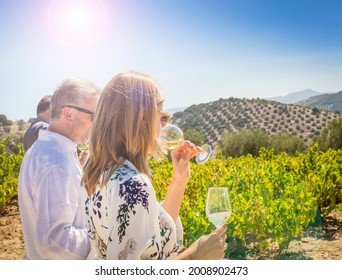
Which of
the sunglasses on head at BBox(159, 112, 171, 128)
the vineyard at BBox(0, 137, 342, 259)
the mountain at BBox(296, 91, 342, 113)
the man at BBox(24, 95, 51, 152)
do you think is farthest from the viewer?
the mountain at BBox(296, 91, 342, 113)

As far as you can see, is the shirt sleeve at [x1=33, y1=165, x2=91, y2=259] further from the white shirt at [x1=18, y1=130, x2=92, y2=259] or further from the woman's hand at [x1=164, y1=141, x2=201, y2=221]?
the woman's hand at [x1=164, y1=141, x2=201, y2=221]

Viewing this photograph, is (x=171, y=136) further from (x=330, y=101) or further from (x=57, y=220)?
(x=330, y=101)

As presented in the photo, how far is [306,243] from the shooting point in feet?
13.4

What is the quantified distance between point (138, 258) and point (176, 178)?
53cm

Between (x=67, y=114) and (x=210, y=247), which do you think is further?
(x=67, y=114)

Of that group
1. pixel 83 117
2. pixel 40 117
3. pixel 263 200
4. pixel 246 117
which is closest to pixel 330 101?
pixel 263 200

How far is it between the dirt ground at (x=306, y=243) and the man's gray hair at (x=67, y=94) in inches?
97.6

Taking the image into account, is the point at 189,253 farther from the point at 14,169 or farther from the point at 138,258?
the point at 14,169

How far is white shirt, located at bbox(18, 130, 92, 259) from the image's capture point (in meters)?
1.62

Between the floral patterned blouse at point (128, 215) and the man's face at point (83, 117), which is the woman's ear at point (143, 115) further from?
the man's face at point (83, 117)

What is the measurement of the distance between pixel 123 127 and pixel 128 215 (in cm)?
27

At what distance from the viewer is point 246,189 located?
12.7ft

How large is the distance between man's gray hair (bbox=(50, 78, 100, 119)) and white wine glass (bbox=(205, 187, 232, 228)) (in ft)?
2.26

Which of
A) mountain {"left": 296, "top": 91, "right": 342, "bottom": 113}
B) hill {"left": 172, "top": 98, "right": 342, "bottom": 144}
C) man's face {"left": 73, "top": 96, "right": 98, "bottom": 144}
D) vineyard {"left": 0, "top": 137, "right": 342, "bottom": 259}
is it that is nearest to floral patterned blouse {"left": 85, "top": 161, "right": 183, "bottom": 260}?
man's face {"left": 73, "top": 96, "right": 98, "bottom": 144}
